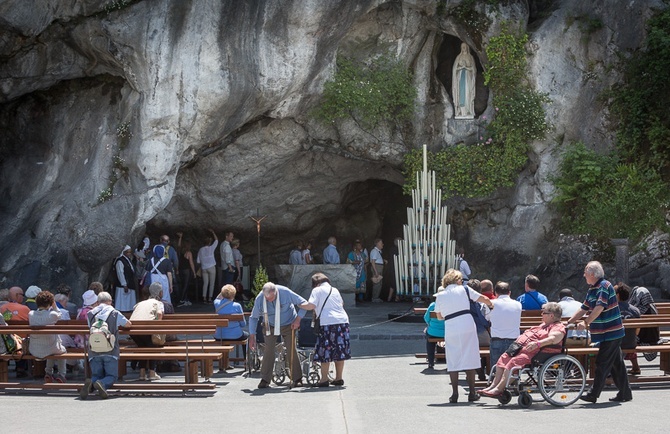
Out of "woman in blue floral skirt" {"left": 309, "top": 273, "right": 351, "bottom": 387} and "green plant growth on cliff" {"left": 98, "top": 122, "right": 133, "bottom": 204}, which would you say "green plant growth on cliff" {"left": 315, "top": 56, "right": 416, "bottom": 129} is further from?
"woman in blue floral skirt" {"left": 309, "top": 273, "right": 351, "bottom": 387}

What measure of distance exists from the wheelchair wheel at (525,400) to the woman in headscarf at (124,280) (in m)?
11.1

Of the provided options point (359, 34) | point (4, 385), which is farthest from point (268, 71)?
point (4, 385)

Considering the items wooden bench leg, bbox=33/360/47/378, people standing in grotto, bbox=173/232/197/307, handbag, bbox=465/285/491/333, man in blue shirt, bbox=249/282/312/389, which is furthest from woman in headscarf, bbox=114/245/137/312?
handbag, bbox=465/285/491/333

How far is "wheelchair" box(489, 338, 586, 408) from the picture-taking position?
34.6 feet

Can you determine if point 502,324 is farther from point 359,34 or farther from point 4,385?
point 359,34

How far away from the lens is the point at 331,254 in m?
25.0

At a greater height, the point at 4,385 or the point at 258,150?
the point at 258,150

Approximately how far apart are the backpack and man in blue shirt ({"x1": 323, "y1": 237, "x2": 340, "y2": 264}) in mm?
13340

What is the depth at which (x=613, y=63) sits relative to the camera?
21.8 metres

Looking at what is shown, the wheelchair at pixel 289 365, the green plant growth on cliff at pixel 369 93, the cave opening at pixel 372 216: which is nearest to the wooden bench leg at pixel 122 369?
the wheelchair at pixel 289 365

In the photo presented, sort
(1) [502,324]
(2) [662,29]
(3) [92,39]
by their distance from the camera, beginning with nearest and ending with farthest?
1. (1) [502,324]
2. (3) [92,39]
3. (2) [662,29]

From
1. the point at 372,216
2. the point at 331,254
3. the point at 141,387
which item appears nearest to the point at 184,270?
the point at 331,254

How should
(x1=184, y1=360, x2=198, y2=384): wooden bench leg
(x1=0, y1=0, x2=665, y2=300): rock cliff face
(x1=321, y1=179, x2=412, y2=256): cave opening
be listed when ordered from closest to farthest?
(x1=184, y1=360, x2=198, y2=384): wooden bench leg → (x1=0, y1=0, x2=665, y2=300): rock cliff face → (x1=321, y1=179, x2=412, y2=256): cave opening

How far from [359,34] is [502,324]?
1189 centimetres
